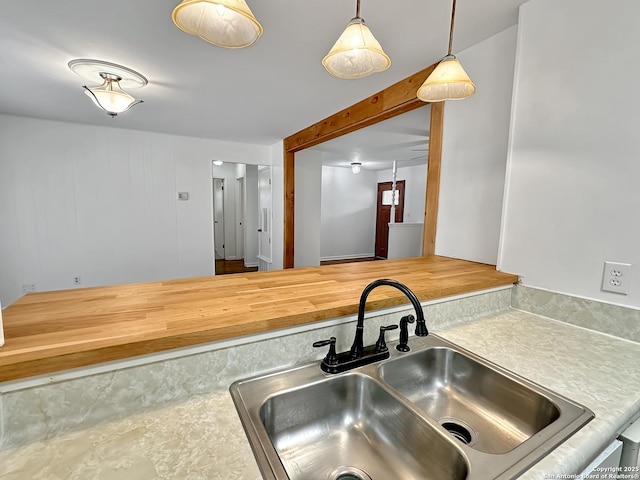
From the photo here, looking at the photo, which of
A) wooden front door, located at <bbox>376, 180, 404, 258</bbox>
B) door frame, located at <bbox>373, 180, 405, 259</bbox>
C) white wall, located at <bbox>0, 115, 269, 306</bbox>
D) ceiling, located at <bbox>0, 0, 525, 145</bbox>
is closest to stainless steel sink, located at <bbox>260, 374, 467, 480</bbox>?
ceiling, located at <bbox>0, 0, 525, 145</bbox>

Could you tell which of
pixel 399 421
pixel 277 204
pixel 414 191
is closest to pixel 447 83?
pixel 399 421

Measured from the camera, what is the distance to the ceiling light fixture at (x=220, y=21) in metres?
0.82

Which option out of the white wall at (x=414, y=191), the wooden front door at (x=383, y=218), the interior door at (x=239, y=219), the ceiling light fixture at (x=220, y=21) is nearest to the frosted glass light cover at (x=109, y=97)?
the ceiling light fixture at (x=220, y=21)

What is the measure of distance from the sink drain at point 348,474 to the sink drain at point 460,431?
1.02 ft

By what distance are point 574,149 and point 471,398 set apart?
115cm

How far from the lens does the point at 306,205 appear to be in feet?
16.3

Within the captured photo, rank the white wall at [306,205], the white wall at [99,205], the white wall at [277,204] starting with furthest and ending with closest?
the white wall at [306,205]
the white wall at [277,204]
the white wall at [99,205]

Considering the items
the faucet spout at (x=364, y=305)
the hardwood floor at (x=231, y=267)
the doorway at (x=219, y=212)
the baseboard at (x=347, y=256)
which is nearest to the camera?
the faucet spout at (x=364, y=305)

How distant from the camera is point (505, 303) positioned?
1.45 meters

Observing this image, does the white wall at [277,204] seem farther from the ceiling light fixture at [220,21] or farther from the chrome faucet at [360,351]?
the chrome faucet at [360,351]

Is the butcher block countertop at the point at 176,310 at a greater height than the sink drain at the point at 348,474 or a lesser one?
greater

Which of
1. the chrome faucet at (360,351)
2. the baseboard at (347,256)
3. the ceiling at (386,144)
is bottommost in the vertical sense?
the baseboard at (347,256)

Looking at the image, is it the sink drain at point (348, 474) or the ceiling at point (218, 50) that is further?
the ceiling at point (218, 50)

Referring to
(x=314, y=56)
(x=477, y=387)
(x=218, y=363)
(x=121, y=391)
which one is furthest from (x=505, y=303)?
(x=314, y=56)
